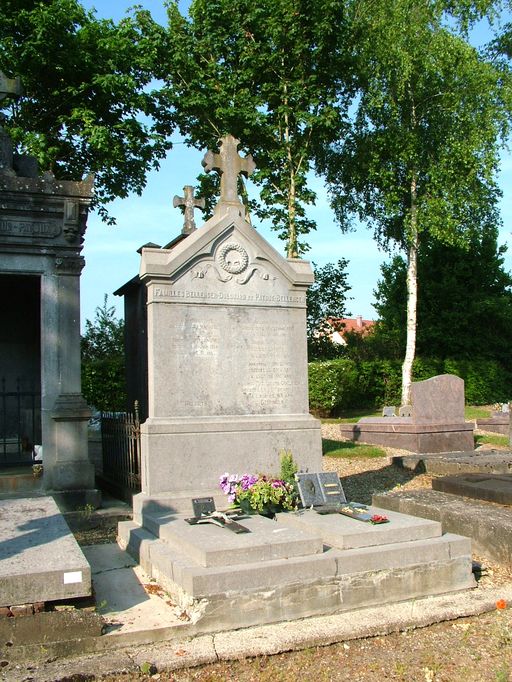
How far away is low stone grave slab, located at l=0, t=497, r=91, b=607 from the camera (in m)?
3.93

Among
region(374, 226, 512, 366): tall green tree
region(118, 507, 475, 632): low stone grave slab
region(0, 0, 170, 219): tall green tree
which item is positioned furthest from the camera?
region(374, 226, 512, 366): tall green tree

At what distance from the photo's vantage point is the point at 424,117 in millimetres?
21859

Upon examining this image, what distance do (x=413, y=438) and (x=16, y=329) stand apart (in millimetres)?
8010

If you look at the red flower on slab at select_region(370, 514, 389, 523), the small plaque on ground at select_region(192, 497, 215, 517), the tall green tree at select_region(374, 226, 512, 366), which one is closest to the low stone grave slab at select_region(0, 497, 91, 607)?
the small plaque on ground at select_region(192, 497, 215, 517)

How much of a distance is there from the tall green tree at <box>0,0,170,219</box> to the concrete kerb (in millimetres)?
15853

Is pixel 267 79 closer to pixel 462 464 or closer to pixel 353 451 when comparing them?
pixel 353 451

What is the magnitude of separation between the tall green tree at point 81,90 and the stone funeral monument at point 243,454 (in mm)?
12409

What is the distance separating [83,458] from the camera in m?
7.95

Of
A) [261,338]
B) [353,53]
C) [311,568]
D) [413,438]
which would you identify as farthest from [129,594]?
[353,53]

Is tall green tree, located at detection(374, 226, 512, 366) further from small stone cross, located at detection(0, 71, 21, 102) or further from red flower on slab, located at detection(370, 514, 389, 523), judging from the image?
red flower on slab, located at detection(370, 514, 389, 523)

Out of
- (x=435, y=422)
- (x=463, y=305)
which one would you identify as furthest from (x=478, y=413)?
(x=435, y=422)

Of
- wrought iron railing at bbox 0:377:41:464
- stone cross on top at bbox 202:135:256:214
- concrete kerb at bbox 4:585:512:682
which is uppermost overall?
stone cross on top at bbox 202:135:256:214

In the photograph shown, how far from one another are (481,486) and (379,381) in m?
18.5

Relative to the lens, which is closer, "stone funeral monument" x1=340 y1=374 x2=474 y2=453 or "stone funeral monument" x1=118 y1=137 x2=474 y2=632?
"stone funeral monument" x1=118 y1=137 x2=474 y2=632
